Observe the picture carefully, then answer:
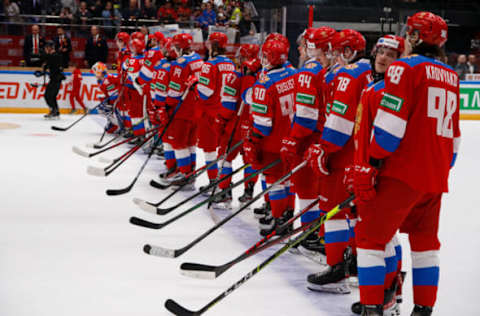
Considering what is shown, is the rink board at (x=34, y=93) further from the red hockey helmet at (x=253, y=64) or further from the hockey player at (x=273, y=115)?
the hockey player at (x=273, y=115)

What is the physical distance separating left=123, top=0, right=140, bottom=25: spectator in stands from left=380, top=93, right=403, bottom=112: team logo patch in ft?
39.4

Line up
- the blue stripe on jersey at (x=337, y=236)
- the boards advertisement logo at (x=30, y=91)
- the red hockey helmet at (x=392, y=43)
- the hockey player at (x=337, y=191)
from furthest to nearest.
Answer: the boards advertisement logo at (x=30, y=91), the blue stripe on jersey at (x=337, y=236), the hockey player at (x=337, y=191), the red hockey helmet at (x=392, y=43)

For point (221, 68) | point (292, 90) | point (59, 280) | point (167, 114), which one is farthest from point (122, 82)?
point (59, 280)

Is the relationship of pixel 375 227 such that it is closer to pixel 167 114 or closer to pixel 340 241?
pixel 340 241

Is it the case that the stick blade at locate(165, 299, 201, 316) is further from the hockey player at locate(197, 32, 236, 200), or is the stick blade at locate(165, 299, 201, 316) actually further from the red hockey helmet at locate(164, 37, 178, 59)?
the red hockey helmet at locate(164, 37, 178, 59)

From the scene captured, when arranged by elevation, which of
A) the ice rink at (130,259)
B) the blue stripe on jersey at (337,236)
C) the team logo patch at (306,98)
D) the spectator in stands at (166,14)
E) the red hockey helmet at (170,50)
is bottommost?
the ice rink at (130,259)

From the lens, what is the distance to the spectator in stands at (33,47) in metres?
12.6

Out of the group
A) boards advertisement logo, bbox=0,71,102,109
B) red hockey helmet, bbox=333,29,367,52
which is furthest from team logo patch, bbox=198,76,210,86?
boards advertisement logo, bbox=0,71,102,109

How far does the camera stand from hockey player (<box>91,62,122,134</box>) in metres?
9.09

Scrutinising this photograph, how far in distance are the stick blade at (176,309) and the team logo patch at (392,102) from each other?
1.24 metres

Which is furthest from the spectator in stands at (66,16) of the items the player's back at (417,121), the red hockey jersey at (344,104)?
the player's back at (417,121)

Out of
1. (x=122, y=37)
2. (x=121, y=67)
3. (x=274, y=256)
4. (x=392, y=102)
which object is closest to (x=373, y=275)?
(x=274, y=256)

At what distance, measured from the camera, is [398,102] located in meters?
2.37

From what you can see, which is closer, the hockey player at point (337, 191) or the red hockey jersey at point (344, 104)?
the red hockey jersey at point (344, 104)
